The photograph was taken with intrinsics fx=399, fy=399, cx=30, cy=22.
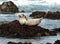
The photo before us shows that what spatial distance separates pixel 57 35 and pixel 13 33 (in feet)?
7.30

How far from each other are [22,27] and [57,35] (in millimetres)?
1807

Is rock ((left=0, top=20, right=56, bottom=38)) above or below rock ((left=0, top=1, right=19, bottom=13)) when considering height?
above

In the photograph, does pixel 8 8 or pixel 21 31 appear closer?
pixel 21 31

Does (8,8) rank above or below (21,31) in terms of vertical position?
below

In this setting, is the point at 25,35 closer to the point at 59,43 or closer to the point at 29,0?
the point at 59,43

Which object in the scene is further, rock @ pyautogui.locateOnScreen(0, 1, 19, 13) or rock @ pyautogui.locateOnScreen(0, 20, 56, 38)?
rock @ pyautogui.locateOnScreen(0, 1, 19, 13)

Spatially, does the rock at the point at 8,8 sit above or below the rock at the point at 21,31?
below

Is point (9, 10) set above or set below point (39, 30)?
below

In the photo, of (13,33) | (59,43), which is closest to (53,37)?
(13,33)

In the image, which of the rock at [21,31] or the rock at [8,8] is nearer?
the rock at [21,31]

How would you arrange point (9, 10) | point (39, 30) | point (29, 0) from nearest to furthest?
point (39, 30) → point (9, 10) → point (29, 0)

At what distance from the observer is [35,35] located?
19703 millimetres

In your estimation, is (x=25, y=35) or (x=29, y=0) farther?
(x=29, y=0)

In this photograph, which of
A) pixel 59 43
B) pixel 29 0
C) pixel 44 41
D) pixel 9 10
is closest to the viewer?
pixel 59 43
